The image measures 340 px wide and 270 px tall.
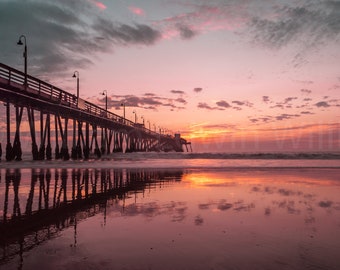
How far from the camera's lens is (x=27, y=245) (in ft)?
14.7

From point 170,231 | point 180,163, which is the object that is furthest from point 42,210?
point 180,163

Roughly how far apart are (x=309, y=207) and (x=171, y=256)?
4777 mm

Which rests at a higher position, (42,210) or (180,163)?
(180,163)

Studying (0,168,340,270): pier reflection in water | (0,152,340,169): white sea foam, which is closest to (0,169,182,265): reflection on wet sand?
(0,168,340,270): pier reflection in water

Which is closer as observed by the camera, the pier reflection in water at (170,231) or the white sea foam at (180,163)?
the pier reflection in water at (170,231)

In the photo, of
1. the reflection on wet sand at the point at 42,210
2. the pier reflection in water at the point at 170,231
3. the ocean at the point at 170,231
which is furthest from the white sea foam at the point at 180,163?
the ocean at the point at 170,231

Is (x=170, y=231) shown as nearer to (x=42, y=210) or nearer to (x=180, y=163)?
(x=42, y=210)

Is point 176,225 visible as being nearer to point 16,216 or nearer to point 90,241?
point 90,241

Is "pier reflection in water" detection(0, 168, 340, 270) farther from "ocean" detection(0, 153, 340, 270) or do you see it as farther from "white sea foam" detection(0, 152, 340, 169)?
"white sea foam" detection(0, 152, 340, 169)

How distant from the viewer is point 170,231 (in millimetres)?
5297

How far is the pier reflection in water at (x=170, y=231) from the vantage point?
152 inches

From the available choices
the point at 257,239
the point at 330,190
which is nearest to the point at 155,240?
the point at 257,239

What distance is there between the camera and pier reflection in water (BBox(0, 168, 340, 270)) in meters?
3.86

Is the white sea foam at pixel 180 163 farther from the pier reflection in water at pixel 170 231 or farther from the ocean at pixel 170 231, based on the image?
the ocean at pixel 170 231
